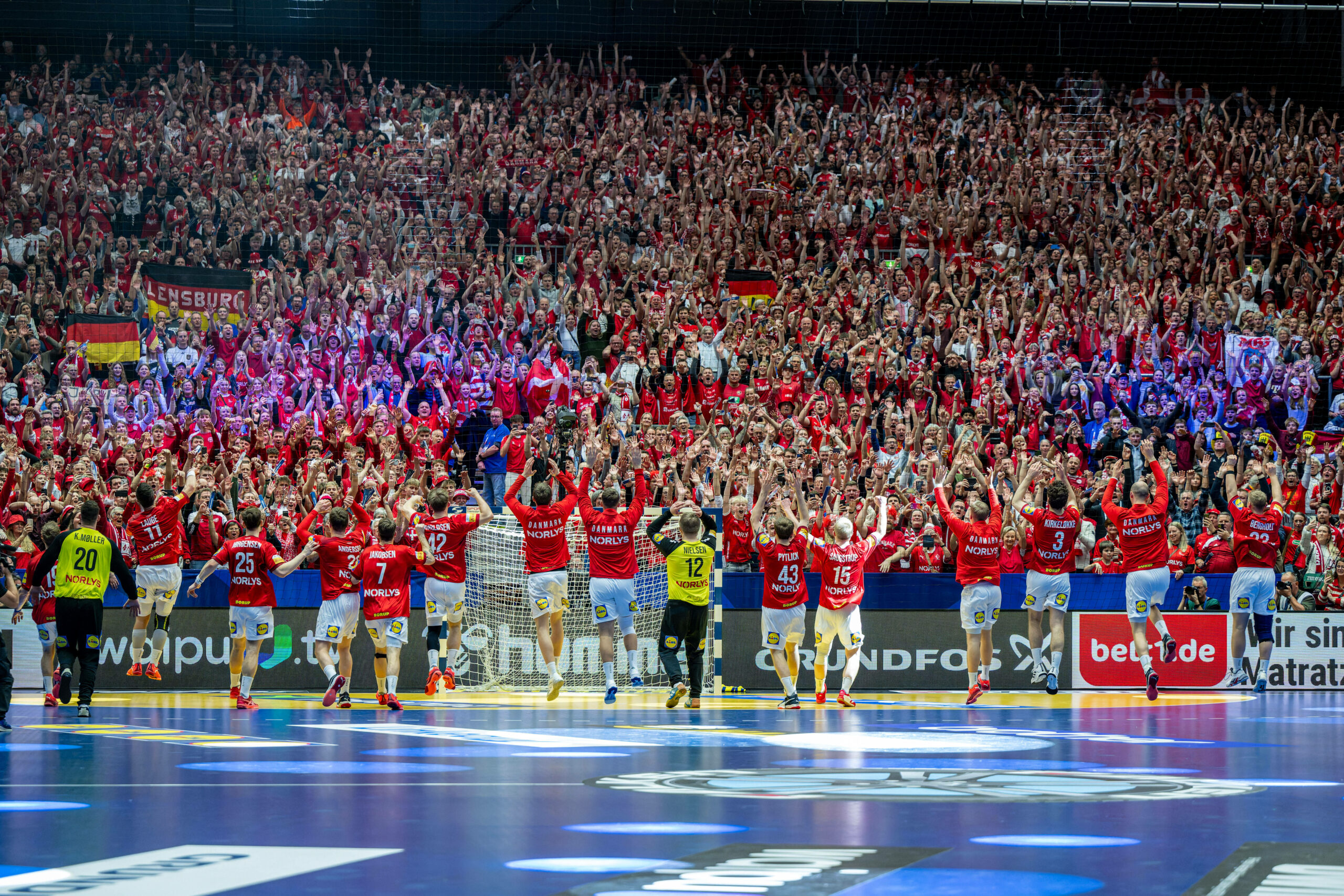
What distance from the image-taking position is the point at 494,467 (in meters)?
21.2

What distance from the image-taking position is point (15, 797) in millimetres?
→ 8172

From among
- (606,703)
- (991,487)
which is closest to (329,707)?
(606,703)

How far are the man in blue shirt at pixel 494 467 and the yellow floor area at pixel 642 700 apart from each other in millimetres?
3769

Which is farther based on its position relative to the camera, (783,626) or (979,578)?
(979,578)

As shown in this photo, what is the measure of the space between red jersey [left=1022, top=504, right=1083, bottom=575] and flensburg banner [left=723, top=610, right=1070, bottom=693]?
1585 mm

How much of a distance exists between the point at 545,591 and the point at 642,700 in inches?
64.5

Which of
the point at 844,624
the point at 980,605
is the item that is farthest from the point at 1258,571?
the point at 844,624

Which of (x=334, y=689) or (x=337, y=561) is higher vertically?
(x=337, y=561)

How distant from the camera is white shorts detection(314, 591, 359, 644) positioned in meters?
15.6

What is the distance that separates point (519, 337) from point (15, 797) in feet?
53.0

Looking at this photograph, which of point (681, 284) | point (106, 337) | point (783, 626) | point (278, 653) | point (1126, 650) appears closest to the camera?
point (783, 626)

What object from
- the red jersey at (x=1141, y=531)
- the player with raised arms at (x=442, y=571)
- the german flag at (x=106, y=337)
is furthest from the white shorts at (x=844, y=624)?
the german flag at (x=106, y=337)

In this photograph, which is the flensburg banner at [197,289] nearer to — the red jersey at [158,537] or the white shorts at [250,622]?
the red jersey at [158,537]

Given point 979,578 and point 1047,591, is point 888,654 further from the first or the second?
point 1047,591
